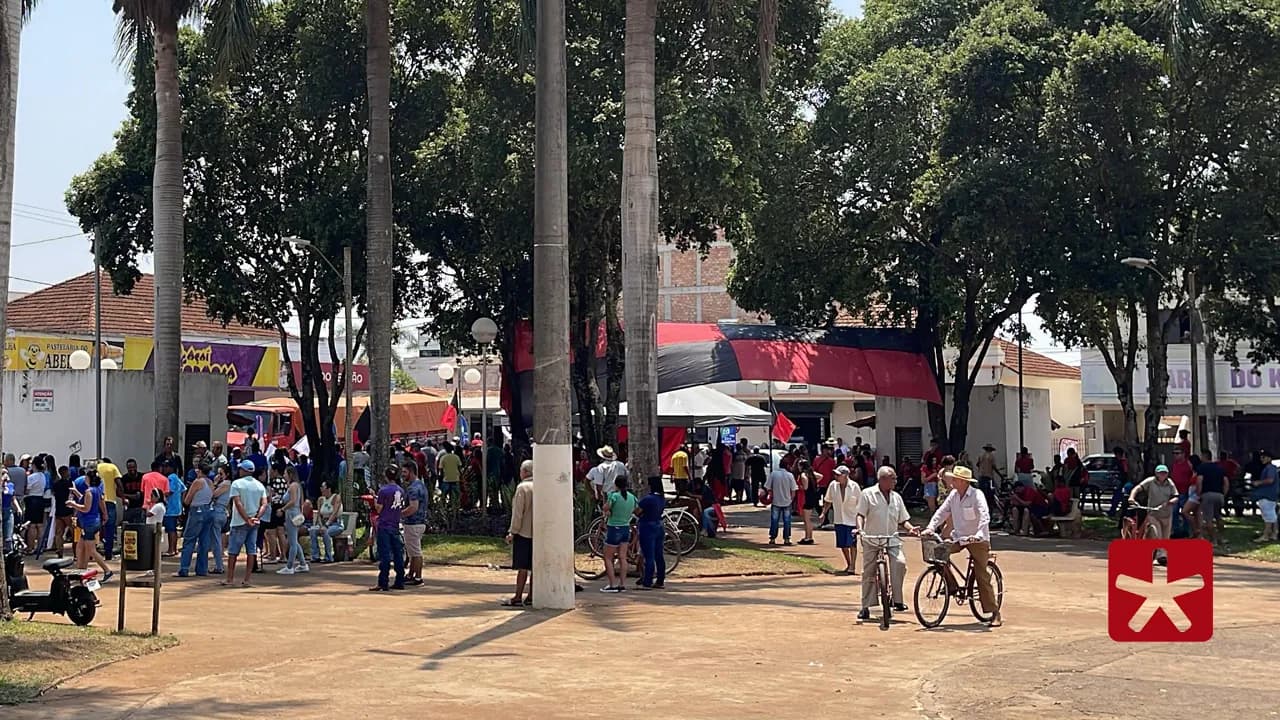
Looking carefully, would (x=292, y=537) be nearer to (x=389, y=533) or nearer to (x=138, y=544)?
(x=389, y=533)

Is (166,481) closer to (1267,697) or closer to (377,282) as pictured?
(377,282)

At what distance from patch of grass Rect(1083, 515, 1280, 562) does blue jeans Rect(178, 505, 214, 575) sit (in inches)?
688

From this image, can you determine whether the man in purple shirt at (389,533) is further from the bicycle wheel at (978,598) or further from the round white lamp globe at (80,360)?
the round white lamp globe at (80,360)

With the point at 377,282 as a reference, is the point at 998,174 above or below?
above

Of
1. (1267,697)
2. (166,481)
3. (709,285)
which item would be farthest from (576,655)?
(709,285)

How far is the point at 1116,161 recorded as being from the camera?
95.6ft

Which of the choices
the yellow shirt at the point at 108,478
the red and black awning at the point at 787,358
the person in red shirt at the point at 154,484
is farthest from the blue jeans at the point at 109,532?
the red and black awning at the point at 787,358

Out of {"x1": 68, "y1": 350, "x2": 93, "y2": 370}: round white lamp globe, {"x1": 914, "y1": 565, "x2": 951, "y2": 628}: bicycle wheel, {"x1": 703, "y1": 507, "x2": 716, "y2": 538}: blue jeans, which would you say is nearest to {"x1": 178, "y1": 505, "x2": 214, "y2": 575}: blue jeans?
{"x1": 703, "y1": 507, "x2": 716, "y2": 538}: blue jeans

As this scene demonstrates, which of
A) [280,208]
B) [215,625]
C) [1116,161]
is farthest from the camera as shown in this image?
[280,208]

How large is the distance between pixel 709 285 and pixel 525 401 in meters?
43.2

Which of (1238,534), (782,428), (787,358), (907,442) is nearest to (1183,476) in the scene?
(1238,534)

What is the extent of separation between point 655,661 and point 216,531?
10242 millimetres

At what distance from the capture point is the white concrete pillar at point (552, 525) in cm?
1625

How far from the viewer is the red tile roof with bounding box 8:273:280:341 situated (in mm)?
49969
